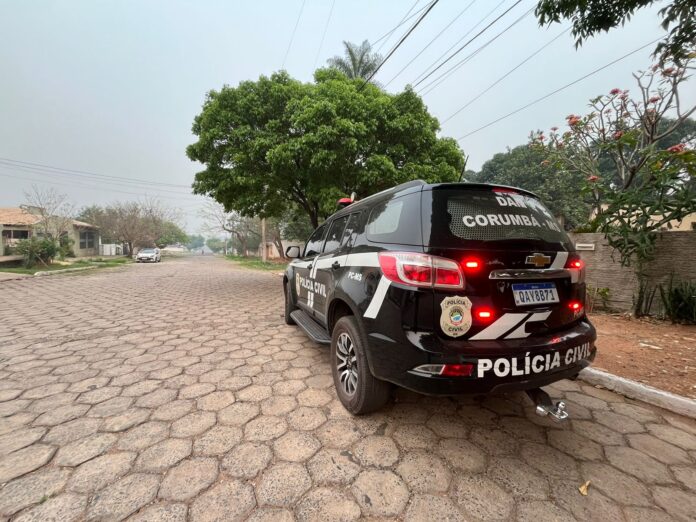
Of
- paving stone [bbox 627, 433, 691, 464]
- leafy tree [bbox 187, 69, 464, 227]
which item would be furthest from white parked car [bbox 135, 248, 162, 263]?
paving stone [bbox 627, 433, 691, 464]

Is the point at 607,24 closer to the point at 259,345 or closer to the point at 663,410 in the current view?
the point at 663,410

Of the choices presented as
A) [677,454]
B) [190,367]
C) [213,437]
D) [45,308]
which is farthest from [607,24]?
[45,308]

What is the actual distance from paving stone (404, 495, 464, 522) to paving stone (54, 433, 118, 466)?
186cm

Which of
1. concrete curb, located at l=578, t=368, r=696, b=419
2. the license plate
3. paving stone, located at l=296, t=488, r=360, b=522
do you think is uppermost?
the license plate

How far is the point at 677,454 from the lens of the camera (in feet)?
6.04

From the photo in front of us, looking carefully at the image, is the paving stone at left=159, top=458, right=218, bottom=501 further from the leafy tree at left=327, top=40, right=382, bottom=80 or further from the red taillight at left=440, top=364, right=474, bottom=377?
the leafy tree at left=327, top=40, right=382, bottom=80

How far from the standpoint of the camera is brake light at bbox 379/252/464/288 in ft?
5.41

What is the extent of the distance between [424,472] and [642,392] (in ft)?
7.01

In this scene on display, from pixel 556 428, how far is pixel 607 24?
4605mm

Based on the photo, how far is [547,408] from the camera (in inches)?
69.1

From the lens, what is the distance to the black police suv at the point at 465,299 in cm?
164

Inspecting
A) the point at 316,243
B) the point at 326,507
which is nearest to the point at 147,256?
the point at 316,243

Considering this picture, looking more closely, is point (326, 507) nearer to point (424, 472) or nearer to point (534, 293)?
point (424, 472)

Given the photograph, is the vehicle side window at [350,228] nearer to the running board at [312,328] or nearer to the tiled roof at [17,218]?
the running board at [312,328]
